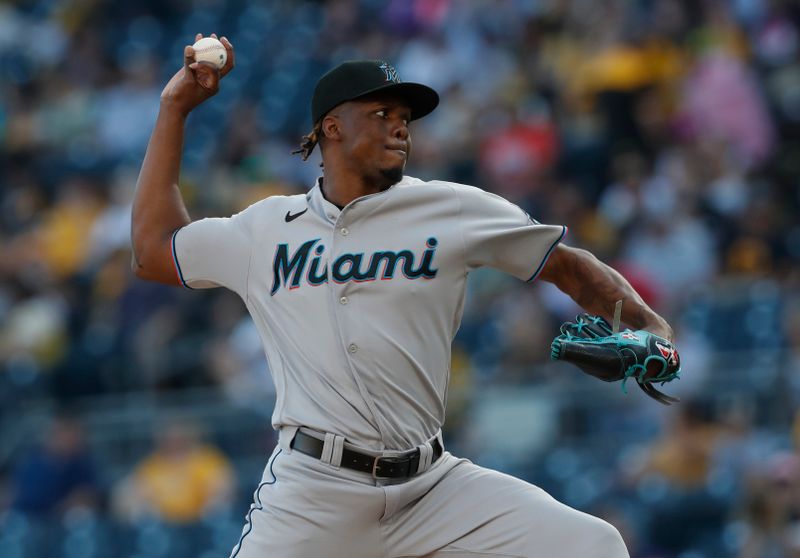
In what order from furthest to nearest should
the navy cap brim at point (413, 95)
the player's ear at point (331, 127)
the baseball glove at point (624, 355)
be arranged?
1. the player's ear at point (331, 127)
2. the navy cap brim at point (413, 95)
3. the baseball glove at point (624, 355)

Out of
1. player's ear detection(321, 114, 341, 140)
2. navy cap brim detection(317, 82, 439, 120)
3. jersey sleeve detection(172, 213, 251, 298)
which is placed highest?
navy cap brim detection(317, 82, 439, 120)

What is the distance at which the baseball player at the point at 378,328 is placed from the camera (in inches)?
170

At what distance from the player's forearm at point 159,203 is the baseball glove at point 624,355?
1.32 m

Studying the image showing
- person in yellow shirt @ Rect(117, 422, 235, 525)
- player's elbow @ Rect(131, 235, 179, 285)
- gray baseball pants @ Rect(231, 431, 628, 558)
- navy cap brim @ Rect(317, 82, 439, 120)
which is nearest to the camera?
gray baseball pants @ Rect(231, 431, 628, 558)

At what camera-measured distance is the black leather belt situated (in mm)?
4328

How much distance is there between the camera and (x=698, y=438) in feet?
25.6

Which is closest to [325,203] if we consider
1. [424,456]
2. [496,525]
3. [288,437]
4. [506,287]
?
[288,437]

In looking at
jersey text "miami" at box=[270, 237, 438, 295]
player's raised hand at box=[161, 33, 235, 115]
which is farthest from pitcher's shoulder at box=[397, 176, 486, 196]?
player's raised hand at box=[161, 33, 235, 115]

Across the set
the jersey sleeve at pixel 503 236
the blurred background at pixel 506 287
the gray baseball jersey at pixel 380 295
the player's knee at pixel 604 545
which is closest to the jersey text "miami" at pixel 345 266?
the gray baseball jersey at pixel 380 295

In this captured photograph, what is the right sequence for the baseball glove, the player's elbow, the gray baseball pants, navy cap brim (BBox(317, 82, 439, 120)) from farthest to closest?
the player's elbow, navy cap brim (BBox(317, 82, 439, 120)), the gray baseball pants, the baseball glove

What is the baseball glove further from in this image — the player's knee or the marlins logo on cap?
the marlins logo on cap

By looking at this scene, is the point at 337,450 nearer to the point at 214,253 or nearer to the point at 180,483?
the point at 214,253

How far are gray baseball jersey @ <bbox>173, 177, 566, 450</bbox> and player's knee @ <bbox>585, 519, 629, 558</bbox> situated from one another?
1.93 ft

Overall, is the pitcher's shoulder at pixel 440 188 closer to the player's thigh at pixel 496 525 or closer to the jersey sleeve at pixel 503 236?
the jersey sleeve at pixel 503 236
